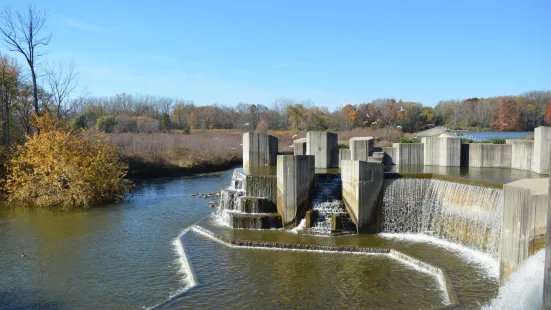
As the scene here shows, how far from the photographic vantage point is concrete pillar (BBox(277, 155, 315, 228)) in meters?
15.2

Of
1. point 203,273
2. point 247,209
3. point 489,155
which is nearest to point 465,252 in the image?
point 203,273

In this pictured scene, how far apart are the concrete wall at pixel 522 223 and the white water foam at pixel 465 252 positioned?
1.53 m

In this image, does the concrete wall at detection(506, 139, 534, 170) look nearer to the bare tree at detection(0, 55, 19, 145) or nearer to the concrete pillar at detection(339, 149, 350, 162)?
the concrete pillar at detection(339, 149, 350, 162)

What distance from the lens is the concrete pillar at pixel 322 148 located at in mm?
20250

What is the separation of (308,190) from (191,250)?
4930 mm

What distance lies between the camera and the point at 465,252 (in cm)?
1212

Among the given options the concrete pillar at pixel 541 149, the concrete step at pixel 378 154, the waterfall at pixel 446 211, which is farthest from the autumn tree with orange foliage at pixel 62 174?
the concrete pillar at pixel 541 149

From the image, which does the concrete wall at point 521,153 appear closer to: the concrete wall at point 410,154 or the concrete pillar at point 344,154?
the concrete wall at point 410,154

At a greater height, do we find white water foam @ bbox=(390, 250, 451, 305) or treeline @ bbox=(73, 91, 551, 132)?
treeline @ bbox=(73, 91, 551, 132)

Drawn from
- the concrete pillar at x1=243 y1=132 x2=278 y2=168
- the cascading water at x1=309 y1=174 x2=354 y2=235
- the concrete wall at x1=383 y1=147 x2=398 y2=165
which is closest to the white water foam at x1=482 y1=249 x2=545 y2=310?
the cascading water at x1=309 y1=174 x2=354 y2=235

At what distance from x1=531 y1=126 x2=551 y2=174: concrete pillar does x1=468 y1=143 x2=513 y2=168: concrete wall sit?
1.84m

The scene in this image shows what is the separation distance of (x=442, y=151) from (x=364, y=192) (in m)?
6.98

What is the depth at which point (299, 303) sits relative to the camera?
29.4 feet

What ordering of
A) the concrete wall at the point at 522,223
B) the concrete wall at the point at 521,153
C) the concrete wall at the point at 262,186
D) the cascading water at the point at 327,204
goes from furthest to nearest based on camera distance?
the concrete wall at the point at 521,153 < the concrete wall at the point at 262,186 < the cascading water at the point at 327,204 < the concrete wall at the point at 522,223
